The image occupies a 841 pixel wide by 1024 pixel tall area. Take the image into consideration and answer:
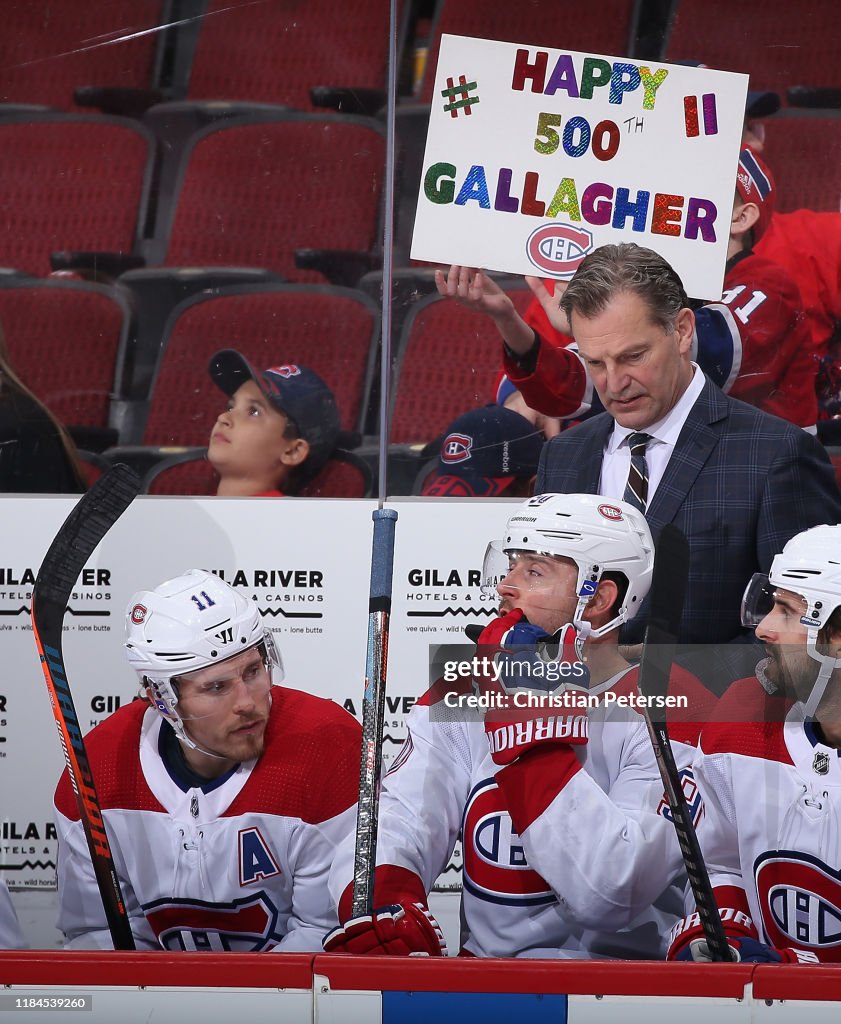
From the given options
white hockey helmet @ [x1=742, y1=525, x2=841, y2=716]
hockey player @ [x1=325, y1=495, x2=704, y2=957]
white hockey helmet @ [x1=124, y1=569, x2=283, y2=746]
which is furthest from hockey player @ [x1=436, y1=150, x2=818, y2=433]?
white hockey helmet @ [x1=124, y1=569, x2=283, y2=746]

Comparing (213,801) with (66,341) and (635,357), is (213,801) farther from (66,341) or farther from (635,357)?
(635,357)

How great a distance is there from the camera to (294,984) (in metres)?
1.91

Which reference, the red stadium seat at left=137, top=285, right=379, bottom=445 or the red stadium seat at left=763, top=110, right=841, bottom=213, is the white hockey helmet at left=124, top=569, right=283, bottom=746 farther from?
the red stadium seat at left=763, top=110, right=841, bottom=213

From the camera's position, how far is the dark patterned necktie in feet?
7.84

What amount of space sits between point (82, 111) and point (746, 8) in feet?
4.29

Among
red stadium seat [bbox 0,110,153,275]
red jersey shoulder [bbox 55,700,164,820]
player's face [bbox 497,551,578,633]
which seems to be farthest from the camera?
red stadium seat [bbox 0,110,153,275]

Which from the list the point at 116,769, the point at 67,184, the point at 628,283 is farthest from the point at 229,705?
the point at 67,184

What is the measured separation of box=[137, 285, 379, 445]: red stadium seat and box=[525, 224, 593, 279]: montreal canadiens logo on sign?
1.08 ft

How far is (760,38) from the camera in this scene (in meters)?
2.56

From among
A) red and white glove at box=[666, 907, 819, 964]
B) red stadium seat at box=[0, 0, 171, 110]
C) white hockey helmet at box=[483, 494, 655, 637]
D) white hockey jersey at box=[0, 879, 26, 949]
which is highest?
red stadium seat at box=[0, 0, 171, 110]

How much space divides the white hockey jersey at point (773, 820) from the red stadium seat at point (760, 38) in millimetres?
1216

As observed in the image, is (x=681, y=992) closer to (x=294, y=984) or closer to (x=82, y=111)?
(x=294, y=984)

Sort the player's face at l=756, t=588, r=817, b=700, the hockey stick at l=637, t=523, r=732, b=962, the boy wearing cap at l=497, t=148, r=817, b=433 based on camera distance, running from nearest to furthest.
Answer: the hockey stick at l=637, t=523, r=732, b=962
the player's face at l=756, t=588, r=817, b=700
the boy wearing cap at l=497, t=148, r=817, b=433

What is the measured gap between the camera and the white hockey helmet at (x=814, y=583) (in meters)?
1.98
